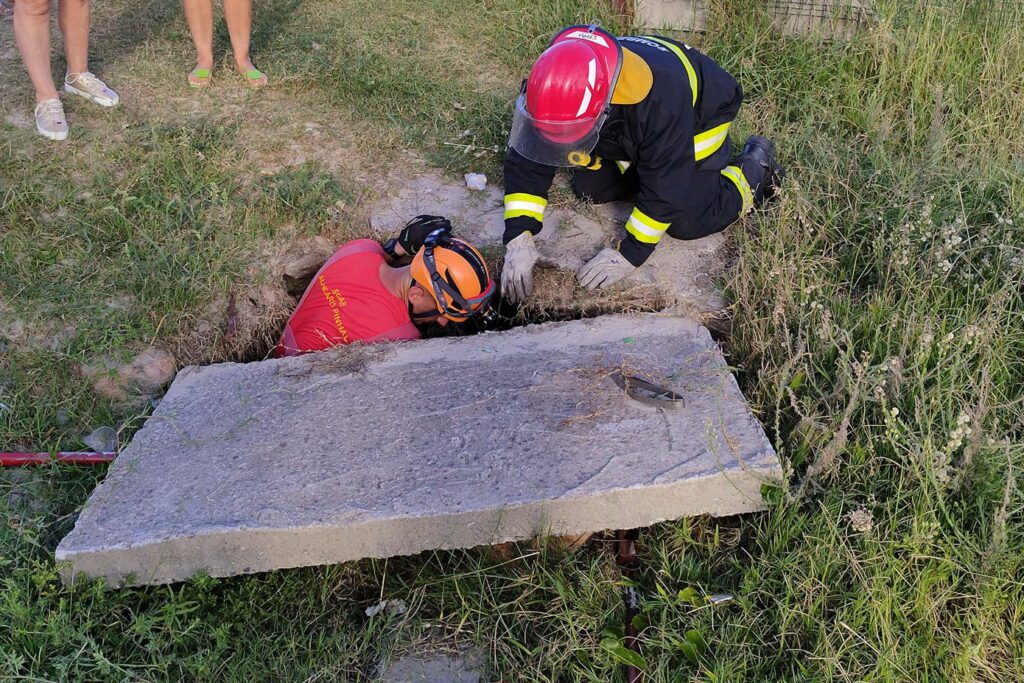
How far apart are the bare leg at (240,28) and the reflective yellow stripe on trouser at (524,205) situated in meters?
2.25

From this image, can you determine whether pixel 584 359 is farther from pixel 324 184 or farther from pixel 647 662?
pixel 324 184

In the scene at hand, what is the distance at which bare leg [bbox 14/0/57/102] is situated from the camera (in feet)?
13.4

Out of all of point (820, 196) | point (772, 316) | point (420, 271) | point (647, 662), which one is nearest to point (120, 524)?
point (420, 271)

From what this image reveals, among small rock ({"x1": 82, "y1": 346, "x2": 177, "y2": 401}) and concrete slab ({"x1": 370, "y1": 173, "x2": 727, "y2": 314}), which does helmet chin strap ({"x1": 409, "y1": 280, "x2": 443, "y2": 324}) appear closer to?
concrete slab ({"x1": 370, "y1": 173, "x2": 727, "y2": 314})

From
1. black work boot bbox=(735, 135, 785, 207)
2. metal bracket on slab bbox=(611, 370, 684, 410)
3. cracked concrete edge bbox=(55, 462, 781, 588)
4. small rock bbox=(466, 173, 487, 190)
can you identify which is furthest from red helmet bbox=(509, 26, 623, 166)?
cracked concrete edge bbox=(55, 462, 781, 588)

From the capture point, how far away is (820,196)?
398 centimetres

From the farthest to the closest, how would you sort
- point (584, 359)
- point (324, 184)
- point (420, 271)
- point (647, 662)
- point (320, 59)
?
point (320, 59) < point (324, 184) < point (420, 271) < point (584, 359) < point (647, 662)

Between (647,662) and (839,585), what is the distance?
25.2 inches

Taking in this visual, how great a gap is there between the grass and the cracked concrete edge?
0.32 ft

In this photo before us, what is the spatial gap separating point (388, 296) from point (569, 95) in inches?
46.9

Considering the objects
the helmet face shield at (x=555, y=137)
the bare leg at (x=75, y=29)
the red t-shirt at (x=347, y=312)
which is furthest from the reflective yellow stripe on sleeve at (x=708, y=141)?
the bare leg at (x=75, y=29)

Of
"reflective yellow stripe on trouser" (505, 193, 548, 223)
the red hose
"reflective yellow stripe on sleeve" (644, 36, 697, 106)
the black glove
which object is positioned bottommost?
the red hose

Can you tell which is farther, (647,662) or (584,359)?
(584,359)

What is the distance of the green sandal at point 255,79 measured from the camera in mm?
4930
